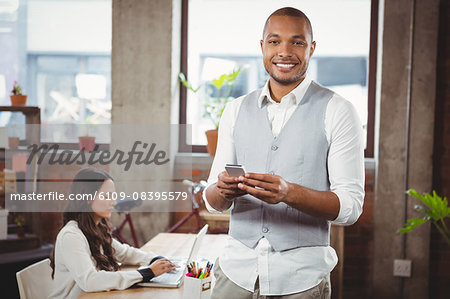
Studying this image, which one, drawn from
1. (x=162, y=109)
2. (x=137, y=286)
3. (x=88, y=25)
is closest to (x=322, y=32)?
(x=162, y=109)

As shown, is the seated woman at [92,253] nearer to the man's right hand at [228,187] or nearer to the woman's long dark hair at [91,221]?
the woman's long dark hair at [91,221]

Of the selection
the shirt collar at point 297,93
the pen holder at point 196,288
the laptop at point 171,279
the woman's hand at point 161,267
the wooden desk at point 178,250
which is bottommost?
the wooden desk at point 178,250

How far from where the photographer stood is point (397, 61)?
347 cm

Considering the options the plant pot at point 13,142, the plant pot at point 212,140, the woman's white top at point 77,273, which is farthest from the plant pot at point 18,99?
the woman's white top at point 77,273

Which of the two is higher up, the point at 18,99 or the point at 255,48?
the point at 255,48

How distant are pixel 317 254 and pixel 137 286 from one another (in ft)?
3.10

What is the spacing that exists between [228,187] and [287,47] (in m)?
0.43

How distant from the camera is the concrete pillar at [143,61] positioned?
3.66m

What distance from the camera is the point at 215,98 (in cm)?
395

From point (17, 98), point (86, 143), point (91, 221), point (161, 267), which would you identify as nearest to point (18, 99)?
point (17, 98)

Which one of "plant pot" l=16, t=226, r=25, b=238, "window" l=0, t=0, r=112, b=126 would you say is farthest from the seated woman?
"window" l=0, t=0, r=112, b=126

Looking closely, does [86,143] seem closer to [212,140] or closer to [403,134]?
[212,140]

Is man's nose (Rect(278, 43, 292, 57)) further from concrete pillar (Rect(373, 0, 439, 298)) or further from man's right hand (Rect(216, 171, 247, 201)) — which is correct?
concrete pillar (Rect(373, 0, 439, 298))

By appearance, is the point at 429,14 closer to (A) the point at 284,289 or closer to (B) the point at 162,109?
(B) the point at 162,109
